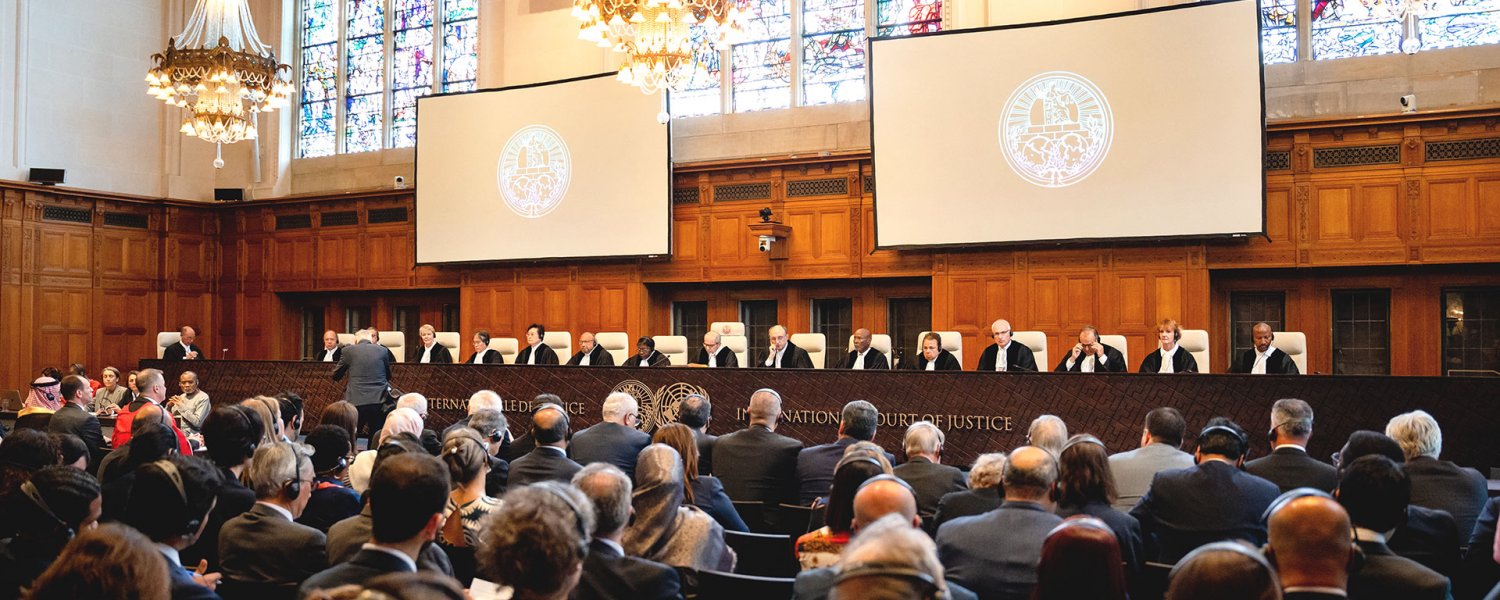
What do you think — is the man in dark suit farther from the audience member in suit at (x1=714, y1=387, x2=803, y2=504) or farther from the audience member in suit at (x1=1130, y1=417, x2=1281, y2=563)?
the audience member in suit at (x1=1130, y1=417, x2=1281, y2=563)

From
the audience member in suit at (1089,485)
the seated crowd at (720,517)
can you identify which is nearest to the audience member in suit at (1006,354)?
the seated crowd at (720,517)

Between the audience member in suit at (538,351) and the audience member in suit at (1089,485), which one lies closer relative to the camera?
the audience member in suit at (1089,485)

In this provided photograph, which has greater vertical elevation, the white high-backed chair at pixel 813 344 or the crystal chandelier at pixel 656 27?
the crystal chandelier at pixel 656 27

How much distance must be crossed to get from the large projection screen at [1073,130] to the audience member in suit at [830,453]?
6096 mm

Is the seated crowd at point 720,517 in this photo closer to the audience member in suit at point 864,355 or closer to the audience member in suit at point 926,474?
the audience member in suit at point 926,474

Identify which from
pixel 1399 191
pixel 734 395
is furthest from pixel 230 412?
pixel 1399 191

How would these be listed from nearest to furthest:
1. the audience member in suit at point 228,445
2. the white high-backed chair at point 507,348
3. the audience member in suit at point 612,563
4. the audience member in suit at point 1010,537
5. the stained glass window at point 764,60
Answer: the audience member in suit at point 612,563 < the audience member in suit at point 1010,537 < the audience member in suit at point 228,445 < the white high-backed chair at point 507,348 < the stained glass window at point 764,60

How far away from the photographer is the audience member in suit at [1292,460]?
4098 mm

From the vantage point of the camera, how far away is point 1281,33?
10.3 m

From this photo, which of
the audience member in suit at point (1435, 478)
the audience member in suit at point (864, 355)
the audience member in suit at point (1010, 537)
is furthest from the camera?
the audience member in suit at point (864, 355)

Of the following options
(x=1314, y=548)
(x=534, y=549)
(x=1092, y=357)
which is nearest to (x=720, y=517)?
(x=534, y=549)

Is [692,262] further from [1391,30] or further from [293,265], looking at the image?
[1391,30]

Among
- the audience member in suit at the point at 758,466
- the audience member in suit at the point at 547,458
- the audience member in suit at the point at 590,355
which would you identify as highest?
the audience member in suit at the point at 590,355

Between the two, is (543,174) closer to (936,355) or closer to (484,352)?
(484,352)
